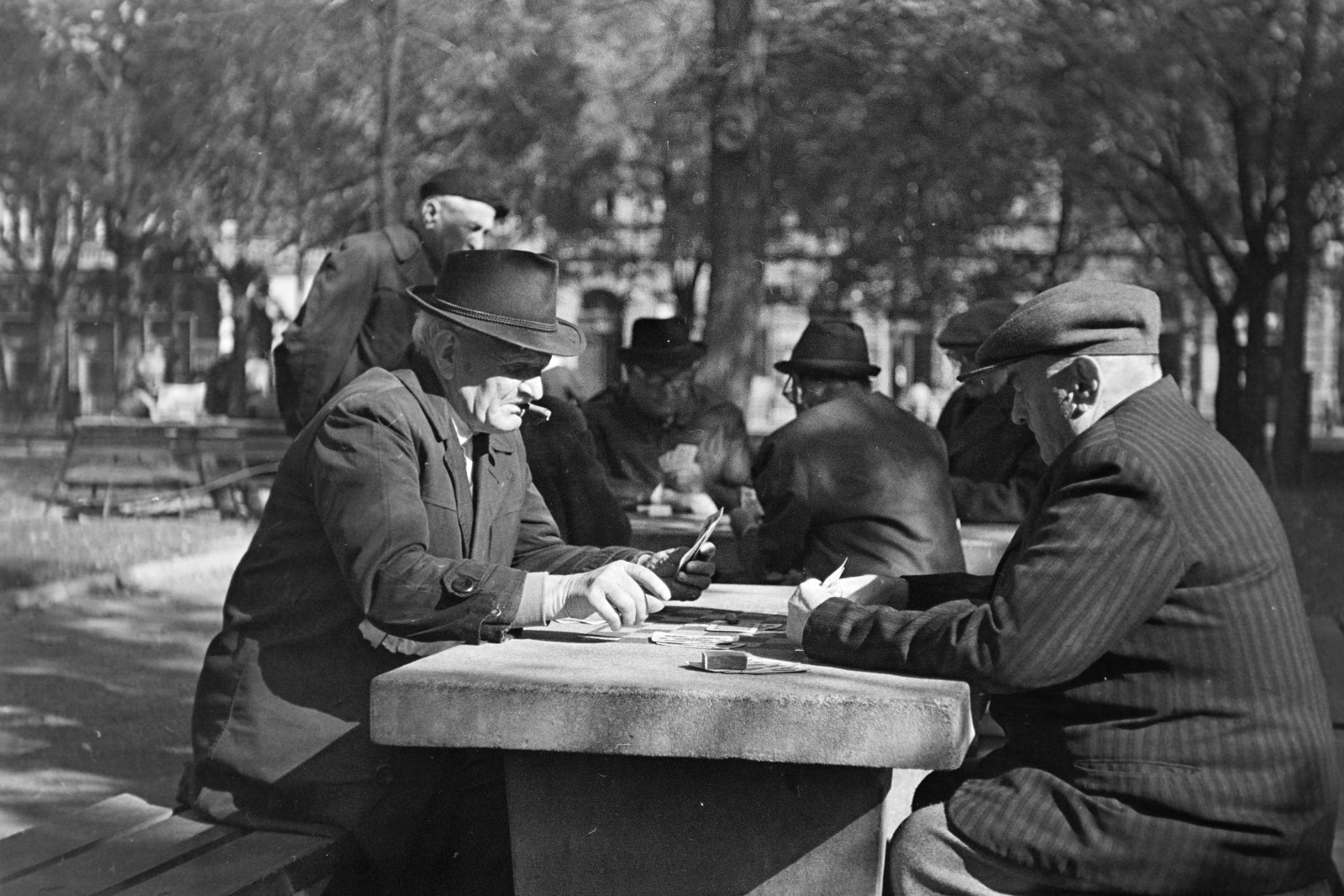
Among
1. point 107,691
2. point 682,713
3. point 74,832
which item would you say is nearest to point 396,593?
point 682,713

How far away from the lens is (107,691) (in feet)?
26.4

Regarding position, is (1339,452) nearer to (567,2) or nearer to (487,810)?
(567,2)

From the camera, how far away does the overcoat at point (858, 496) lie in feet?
17.8

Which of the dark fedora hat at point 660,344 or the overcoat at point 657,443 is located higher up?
the dark fedora hat at point 660,344

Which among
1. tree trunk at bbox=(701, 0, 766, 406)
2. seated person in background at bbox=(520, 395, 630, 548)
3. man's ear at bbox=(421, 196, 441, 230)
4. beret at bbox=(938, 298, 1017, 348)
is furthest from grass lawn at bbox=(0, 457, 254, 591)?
beret at bbox=(938, 298, 1017, 348)

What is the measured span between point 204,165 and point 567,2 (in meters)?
13.5

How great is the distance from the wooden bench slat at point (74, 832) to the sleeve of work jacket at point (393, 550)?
0.74 metres

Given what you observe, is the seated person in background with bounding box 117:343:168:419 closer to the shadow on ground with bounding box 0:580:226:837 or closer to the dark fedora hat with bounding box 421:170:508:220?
the shadow on ground with bounding box 0:580:226:837

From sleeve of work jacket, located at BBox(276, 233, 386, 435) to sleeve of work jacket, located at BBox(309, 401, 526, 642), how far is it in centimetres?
297

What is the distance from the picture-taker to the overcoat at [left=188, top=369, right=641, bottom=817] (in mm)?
3346

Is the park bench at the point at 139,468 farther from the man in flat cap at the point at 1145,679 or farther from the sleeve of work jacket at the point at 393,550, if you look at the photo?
the man in flat cap at the point at 1145,679

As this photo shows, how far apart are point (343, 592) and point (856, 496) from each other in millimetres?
2279

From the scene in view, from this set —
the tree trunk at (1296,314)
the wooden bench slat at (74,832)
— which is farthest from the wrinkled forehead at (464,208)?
the tree trunk at (1296,314)

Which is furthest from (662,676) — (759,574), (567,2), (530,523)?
(567,2)
